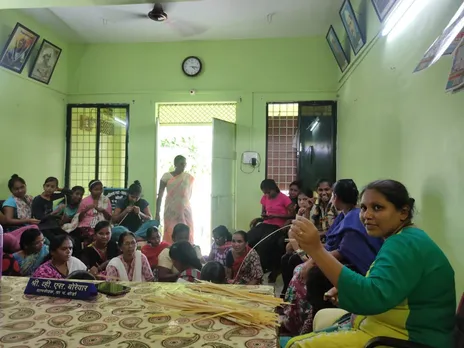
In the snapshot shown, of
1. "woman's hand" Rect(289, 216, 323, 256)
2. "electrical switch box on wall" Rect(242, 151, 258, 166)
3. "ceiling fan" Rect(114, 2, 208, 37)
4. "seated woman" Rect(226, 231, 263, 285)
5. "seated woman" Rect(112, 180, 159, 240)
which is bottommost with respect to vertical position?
"seated woman" Rect(226, 231, 263, 285)

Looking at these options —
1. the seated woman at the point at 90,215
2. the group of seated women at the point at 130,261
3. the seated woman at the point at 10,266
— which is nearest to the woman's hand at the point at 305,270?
the group of seated women at the point at 130,261

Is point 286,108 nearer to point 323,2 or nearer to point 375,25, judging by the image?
point 323,2

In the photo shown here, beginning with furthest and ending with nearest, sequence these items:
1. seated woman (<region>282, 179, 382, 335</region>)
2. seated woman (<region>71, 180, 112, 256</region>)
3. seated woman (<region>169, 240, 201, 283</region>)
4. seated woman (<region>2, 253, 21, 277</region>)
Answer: seated woman (<region>71, 180, 112, 256</region>), seated woman (<region>169, 240, 201, 283</region>), seated woman (<region>2, 253, 21, 277</region>), seated woman (<region>282, 179, 382, 335</region>)

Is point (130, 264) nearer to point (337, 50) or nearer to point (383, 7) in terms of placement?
point (383, 7)

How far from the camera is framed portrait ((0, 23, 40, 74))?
4195 millimetres

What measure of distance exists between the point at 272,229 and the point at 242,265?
128 cm

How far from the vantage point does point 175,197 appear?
4.71 meters

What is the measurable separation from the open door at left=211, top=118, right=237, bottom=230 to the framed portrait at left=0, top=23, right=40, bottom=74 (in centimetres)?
253

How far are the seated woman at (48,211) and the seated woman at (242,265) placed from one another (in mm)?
1942

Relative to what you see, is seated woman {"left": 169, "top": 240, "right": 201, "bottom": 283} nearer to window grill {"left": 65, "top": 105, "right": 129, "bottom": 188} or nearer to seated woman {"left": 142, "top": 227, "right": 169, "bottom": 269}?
seated woman {"left": 142, "top": 227, "right": 169, "bottom": 269}

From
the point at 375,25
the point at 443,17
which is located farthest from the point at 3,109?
the point at 443,17

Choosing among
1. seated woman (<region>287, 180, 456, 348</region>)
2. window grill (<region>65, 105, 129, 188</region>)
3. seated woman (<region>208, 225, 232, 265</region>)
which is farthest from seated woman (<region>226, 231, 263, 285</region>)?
window grill (<region>65, 105, 129, 188</region>)

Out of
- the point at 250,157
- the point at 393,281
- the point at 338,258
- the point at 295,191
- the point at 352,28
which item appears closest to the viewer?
the point at 393,281

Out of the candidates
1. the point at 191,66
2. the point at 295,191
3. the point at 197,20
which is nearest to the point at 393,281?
the point at 295,191
